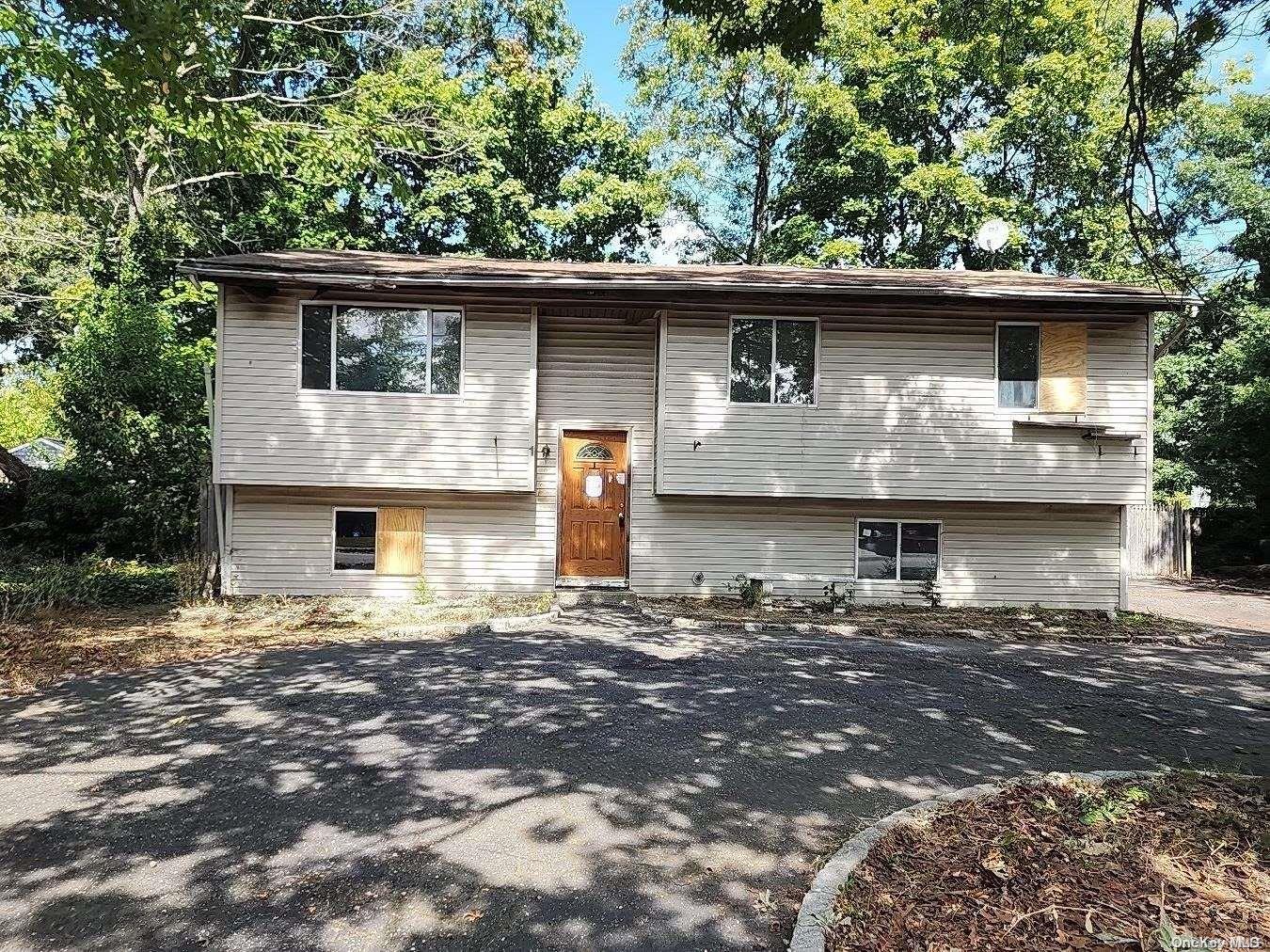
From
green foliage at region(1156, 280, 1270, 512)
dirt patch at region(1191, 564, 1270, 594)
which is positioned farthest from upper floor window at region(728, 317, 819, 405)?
dirt patch at region(1191, 564, 1270, 594)

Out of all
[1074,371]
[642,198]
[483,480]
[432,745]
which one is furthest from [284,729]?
[642,198]

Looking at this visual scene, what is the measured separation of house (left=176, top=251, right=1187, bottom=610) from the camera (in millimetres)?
11070

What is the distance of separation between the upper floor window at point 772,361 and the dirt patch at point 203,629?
460 cm

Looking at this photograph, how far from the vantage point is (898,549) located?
12.0m

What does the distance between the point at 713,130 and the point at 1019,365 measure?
18.8 m

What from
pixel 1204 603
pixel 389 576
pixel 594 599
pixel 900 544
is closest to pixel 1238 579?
pixel 1204 603

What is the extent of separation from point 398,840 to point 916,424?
10.0 metres

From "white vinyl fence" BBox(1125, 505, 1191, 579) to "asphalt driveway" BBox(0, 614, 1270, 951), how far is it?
1257 cm

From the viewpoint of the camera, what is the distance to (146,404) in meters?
13.4

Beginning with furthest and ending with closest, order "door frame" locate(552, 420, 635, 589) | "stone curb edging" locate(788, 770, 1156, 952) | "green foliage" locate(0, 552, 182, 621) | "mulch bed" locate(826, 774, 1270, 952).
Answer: "door frame" locate(552, 420, 635, 589)
"green foliage" locate(0, 552, 182, 621)
"stone curb edging" locate(788, 770, 1156, 952)
"mulch bed" locate(826, 774, 1270, 952)

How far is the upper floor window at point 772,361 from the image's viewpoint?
451 inches

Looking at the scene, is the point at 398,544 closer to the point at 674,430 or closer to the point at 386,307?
the point at 386,307

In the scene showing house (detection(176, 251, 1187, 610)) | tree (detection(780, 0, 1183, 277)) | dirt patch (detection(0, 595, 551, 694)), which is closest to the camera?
dirt patch (detection(0, 595, 551, 694))

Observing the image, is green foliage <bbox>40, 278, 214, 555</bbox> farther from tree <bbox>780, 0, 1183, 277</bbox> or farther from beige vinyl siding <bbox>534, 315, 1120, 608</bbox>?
tree <bbox>780, 0, 1183, 277</bbox>
